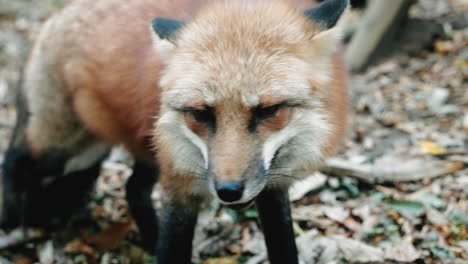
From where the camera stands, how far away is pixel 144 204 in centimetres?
546

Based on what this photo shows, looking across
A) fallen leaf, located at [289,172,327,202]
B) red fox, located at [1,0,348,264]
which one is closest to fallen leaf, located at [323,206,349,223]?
fallen leaf, located at [289,172,327,202]

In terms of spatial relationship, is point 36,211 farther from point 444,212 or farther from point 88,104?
point 444,212

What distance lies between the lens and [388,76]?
27.6 ft

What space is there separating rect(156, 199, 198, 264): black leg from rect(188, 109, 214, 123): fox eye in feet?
3.27

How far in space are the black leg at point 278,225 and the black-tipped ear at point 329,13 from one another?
1369 millimetres

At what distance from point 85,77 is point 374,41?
5.50 m

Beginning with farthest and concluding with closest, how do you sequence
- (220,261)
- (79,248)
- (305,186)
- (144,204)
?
(305,186) → (79,248) → (144,204) → (220,261)

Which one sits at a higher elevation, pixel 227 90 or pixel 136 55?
pixel 136 55

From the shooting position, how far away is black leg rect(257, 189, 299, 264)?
4007 millimetres

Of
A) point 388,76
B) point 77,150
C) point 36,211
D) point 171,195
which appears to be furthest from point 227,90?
point 388,76

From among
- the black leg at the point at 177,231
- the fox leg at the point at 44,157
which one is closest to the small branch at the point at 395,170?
the black leg at the point at 177,231

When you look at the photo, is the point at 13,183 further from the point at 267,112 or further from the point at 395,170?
the point at 395,170

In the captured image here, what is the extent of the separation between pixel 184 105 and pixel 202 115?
0.13m

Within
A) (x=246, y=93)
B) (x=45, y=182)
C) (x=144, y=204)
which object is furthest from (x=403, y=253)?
(x=45, y=182)
